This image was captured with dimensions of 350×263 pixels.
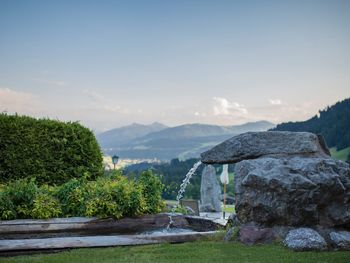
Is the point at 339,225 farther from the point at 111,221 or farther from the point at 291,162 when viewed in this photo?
the point at 111,221

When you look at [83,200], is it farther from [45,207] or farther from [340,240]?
[340,240]

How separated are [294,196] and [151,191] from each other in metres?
4.63

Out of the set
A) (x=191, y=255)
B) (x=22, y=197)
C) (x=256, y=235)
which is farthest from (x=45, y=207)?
(x=256, y=235)

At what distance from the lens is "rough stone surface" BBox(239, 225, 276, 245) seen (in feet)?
26.9

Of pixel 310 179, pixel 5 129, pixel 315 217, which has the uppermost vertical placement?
pixel 5 129

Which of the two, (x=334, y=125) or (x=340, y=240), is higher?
(x=334, y=125)

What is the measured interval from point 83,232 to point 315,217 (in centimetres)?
522

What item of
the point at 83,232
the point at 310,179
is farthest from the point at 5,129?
the point at 310,179

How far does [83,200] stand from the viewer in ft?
35.9

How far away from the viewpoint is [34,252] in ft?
26.1

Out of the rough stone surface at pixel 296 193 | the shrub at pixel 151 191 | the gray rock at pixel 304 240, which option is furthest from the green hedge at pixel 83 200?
the gray rock at pixel 304 240

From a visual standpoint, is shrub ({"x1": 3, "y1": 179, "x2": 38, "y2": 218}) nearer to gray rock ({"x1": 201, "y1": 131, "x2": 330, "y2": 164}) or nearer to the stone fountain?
gray rock ({"x1": 201, "y1": 131, "x2": 330, "y2": 164})

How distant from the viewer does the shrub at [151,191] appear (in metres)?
11.4

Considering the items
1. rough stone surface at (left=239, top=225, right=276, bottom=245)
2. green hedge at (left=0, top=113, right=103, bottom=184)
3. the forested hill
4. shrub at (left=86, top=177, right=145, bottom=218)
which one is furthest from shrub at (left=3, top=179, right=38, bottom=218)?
the forested hill
